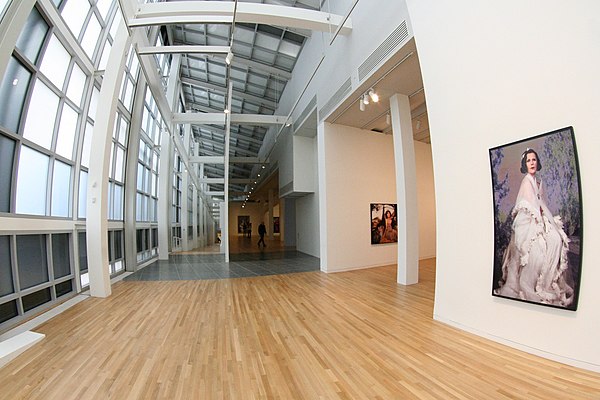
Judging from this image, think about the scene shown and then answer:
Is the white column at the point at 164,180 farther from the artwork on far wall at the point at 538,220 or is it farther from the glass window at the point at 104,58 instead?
the artwork on far wall at the point at 538,220

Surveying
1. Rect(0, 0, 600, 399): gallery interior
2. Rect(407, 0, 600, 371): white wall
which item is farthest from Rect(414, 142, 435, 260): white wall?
Rect(407, 0, 600, 371): white wall

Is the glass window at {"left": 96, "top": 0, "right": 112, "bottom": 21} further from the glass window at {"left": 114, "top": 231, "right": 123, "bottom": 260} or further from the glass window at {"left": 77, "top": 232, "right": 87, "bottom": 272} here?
the glass window at {"left": 114, "top": 231, "right": 123, "bottom": 260}

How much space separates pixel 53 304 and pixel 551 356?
24.4 ft

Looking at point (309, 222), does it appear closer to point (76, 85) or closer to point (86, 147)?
point (86, 147)

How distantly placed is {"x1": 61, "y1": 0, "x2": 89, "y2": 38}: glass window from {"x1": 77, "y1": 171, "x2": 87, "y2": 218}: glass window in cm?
291

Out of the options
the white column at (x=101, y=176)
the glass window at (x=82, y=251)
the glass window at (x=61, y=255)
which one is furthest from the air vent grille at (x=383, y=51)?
the glass window at (x=82, y=251)

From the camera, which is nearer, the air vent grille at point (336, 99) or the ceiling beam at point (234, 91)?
the air vent grille at point (336, 99)

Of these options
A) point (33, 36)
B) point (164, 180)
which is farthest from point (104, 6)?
point (164, 180)

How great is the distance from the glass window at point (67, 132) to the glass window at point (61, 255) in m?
1.65

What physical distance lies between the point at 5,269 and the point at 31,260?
1.99 feet

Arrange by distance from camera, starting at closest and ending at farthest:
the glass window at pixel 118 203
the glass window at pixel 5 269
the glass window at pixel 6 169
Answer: the glass window at pixel 5 269, the glass window at pixel 6 169, the glass window at pixel 118 203

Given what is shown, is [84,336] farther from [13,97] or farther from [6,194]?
[13,97]

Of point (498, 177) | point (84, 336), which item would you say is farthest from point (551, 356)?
point (84, 336)

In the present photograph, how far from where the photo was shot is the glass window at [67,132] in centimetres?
529
